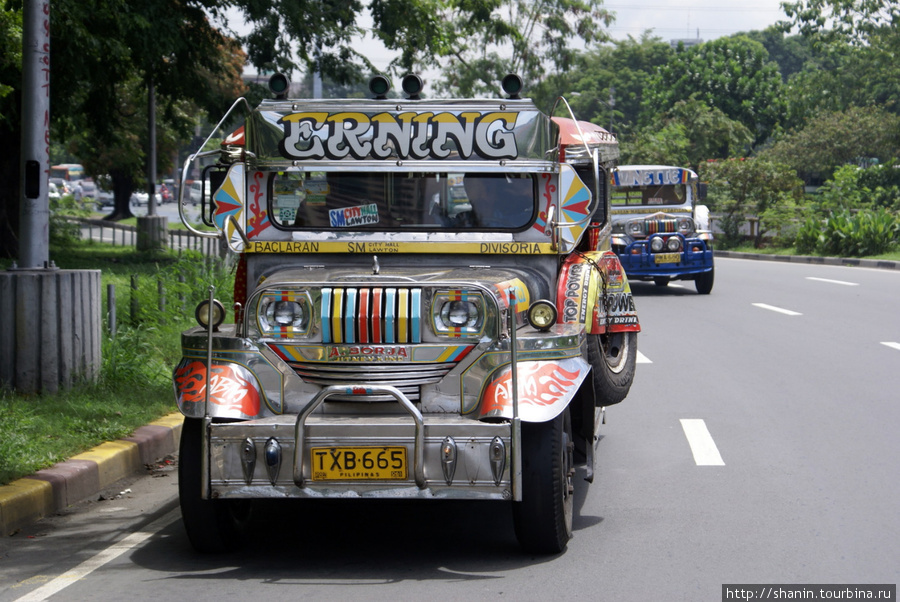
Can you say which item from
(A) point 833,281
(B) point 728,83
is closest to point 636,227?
(A) point 833,281

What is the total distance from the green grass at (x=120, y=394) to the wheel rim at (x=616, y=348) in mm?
3237

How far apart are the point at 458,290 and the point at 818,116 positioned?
176 ft

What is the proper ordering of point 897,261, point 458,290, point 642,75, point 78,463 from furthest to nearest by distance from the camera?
point 642,75 → point 897,261 → point 78,463 → point 458,290

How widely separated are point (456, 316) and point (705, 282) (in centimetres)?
1553

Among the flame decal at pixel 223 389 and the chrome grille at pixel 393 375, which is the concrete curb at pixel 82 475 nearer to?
the flame decal at pixel 223 389

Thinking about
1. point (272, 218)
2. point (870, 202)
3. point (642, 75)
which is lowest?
point (272, 218)

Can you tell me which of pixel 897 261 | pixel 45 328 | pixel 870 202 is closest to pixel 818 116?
pixel 870 202

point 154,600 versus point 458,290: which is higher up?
point 458,290

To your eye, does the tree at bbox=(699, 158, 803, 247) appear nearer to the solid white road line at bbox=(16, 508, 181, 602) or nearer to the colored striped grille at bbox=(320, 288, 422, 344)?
the solid white road line at bbox=(16, 508, 181, 602)

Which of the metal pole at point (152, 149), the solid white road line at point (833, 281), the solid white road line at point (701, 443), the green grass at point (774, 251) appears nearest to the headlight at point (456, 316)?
the solid white road line at point (701, 443)

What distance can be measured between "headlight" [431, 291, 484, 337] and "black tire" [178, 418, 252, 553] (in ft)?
3.97

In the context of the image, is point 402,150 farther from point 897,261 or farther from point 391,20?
point 897,261

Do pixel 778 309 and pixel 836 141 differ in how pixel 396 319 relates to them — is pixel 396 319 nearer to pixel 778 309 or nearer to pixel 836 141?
pixel 778 309

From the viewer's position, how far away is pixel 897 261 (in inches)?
1049
